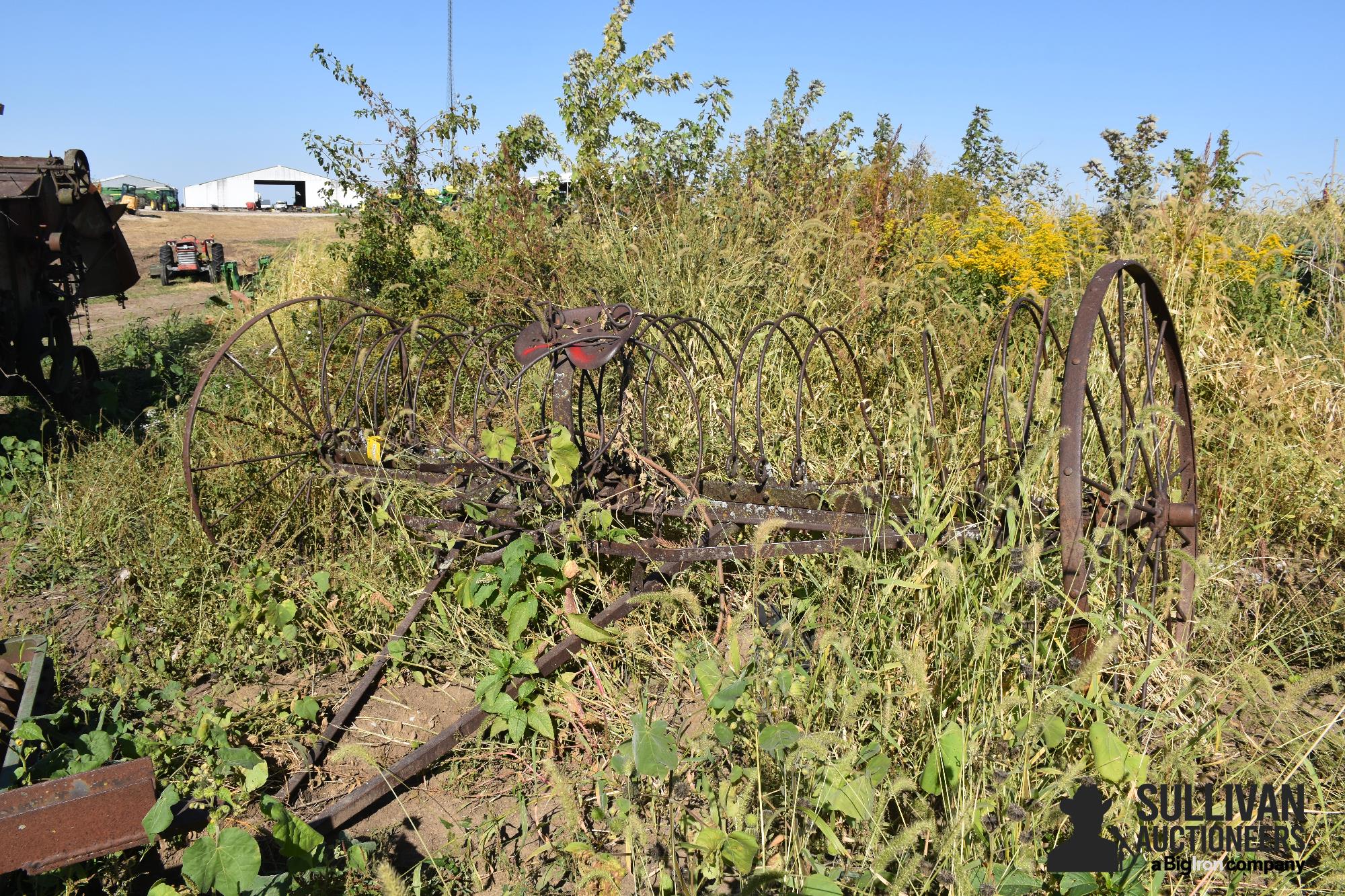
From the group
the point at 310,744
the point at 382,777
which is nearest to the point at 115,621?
the point at 310,744

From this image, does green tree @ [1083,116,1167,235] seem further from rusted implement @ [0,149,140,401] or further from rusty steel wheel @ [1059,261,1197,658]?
rusted implement @ [0,149,140,401]

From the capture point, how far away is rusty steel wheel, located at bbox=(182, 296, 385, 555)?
3.63 meters

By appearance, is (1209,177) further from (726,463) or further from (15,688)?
(15,688)

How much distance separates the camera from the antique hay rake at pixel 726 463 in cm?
252

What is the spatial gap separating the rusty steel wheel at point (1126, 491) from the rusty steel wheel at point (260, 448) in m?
2.75

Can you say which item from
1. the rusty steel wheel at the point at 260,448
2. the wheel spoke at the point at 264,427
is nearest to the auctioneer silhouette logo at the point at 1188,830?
the rusty steel wheel at the point at 260,448

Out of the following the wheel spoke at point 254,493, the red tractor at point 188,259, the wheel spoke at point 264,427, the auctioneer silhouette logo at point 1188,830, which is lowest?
the auctioneer silhouette logo at point 1188,830

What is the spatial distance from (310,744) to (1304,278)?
6.34 metres

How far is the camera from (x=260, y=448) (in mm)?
4672

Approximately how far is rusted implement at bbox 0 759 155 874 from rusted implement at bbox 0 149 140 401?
4343mm

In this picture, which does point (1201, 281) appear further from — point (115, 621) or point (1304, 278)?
point (115, 621)

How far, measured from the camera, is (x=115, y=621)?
3.47 metres

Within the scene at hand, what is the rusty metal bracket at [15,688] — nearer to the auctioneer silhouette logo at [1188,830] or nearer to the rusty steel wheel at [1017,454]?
the auctioneer silhouette logo at [1188,830]

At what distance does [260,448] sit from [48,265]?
295cm
